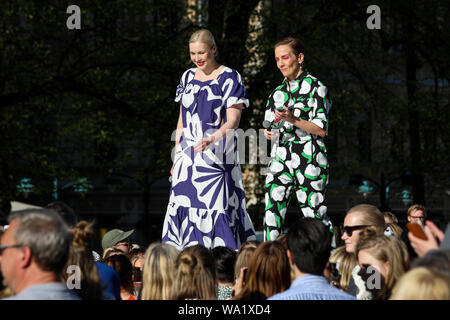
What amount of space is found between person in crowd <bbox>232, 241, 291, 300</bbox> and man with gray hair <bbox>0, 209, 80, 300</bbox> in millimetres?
1191

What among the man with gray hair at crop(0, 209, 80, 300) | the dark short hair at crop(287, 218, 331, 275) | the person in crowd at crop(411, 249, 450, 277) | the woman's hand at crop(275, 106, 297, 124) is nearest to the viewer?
the person in crowd at crop(411, 249, 450, 277)

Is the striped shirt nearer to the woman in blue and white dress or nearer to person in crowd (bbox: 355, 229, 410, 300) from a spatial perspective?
person in crowd (bbox: 355, 229, 410, 300)

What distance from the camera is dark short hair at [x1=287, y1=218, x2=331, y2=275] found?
159 inches

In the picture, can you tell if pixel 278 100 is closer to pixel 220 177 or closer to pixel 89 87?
pixel 220 177

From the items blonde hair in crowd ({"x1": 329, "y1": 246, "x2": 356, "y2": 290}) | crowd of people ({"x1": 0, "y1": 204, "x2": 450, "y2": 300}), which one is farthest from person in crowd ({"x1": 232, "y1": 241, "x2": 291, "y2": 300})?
blonde hair in crowd ({"x1": 329, "y1": 246, "x2": 356, "y2": 290})

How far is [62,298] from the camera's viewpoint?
356 centimetres

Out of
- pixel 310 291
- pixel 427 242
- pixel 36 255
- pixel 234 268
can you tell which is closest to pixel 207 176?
pixel 234 268

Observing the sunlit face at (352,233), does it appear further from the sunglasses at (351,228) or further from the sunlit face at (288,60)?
the sunlit face at (288,60)

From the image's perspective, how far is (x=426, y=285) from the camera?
302 cm

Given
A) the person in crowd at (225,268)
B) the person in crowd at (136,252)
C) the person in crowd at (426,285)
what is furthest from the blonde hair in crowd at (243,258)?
the person in crowd at (426,285)

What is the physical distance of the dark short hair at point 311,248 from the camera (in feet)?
13.3

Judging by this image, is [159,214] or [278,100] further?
[159,214]
